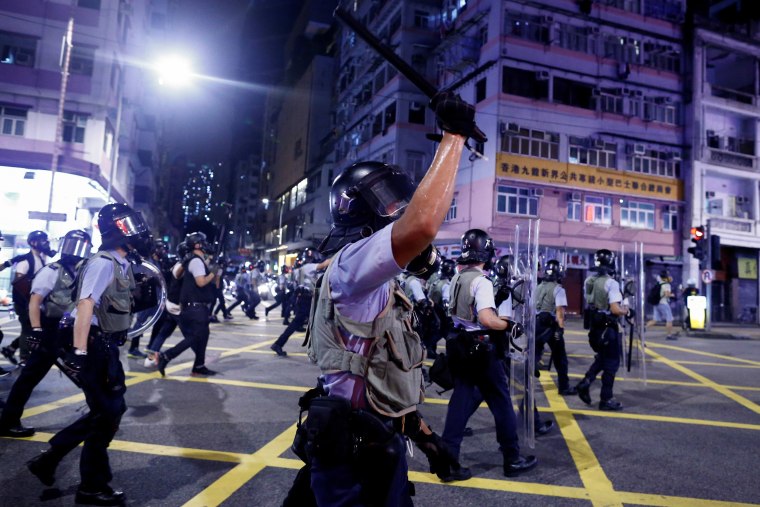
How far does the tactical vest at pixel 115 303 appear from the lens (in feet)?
10.9

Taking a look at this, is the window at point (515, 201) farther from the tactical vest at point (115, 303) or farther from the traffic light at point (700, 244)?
the tactical vest at point (115, 303)

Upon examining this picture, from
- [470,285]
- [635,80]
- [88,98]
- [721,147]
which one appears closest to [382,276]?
[470,285]

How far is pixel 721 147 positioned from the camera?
2688cm

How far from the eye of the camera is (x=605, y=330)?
6035 mm

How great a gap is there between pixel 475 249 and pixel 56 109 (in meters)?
23.1

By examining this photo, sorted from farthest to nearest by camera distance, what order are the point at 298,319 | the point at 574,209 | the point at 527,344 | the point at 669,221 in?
1. the point at 669,221
2. the point at 574,209
3. the point at 298,319
4. the point at 527,344

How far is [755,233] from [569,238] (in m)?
11.9

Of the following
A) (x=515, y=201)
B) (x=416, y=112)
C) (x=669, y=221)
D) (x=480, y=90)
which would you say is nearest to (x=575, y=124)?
(x=480, y=90)

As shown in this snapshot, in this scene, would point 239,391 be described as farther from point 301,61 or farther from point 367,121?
point 301,61

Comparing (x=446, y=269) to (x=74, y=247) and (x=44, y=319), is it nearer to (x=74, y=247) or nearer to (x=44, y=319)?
(x=74, y=247)

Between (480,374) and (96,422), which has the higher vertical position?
(480,374)

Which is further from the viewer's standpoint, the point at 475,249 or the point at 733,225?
the point at 733,225

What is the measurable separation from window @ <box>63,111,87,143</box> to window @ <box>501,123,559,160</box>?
19432mm

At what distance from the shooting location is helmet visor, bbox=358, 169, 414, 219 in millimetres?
1845
